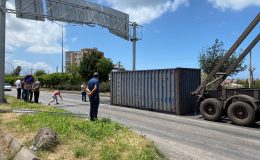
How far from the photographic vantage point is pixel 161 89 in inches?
720

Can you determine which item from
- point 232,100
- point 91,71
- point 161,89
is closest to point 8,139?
point 232,100

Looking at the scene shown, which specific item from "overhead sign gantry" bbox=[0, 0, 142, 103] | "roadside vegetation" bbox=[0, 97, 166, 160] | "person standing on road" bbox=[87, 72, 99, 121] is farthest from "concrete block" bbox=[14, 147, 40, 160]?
"overhead sign gantry" bbox=[0, 0, 142, 103]

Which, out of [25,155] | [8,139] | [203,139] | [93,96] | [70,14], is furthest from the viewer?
[70,14]

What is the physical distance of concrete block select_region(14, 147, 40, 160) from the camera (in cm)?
676

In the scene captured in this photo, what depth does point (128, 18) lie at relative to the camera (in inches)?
1089

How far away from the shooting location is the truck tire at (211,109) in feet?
48.4

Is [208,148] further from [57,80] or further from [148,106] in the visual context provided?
[57,80]

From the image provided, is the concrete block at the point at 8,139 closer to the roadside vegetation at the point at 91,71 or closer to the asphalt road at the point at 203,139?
the asphalt road at the point at 203,139

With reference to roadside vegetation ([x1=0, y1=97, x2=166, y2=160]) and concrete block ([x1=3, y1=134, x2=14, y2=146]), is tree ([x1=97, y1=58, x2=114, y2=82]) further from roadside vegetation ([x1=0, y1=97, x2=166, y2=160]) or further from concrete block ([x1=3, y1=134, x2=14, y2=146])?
concrete block ([x1=3, y1=134, x2=14, y2=146])

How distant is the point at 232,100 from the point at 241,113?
0.75m

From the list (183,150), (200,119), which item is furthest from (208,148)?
(200,119)

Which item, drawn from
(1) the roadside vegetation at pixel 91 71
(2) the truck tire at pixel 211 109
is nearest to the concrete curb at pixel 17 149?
(2) the truck tire at pixel 211 109

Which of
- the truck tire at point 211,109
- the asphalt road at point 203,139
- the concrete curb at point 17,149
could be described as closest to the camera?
the concrete curb at point 17,149

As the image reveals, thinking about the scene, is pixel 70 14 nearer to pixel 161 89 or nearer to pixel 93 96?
pixel 161 89
